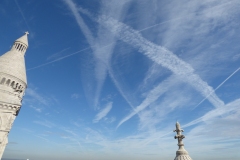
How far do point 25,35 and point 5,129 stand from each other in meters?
20.1

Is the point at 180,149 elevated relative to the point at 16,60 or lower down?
lower down

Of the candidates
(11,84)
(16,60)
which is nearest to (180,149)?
(11,84)

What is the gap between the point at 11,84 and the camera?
26.7m


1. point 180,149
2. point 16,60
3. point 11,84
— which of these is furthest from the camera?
point 16,60

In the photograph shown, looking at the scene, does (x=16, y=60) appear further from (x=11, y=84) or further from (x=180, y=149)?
(x=180, y=149)

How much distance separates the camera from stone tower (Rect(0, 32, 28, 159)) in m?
23.6

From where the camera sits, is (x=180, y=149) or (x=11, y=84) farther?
(x=11, y=84)

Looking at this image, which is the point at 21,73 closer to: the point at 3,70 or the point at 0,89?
the point at 3,70

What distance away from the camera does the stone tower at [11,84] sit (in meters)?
23.6

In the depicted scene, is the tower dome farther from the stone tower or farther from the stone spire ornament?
the stone spire ornament

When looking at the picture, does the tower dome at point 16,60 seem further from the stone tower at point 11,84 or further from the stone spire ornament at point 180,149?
the stone spire ornament at point 180,149

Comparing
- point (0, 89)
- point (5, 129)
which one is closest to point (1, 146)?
point (5, 129)

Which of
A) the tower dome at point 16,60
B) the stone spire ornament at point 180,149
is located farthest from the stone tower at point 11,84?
the stone spire ornament at point 180,149

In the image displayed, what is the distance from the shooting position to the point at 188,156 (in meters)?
8.95
